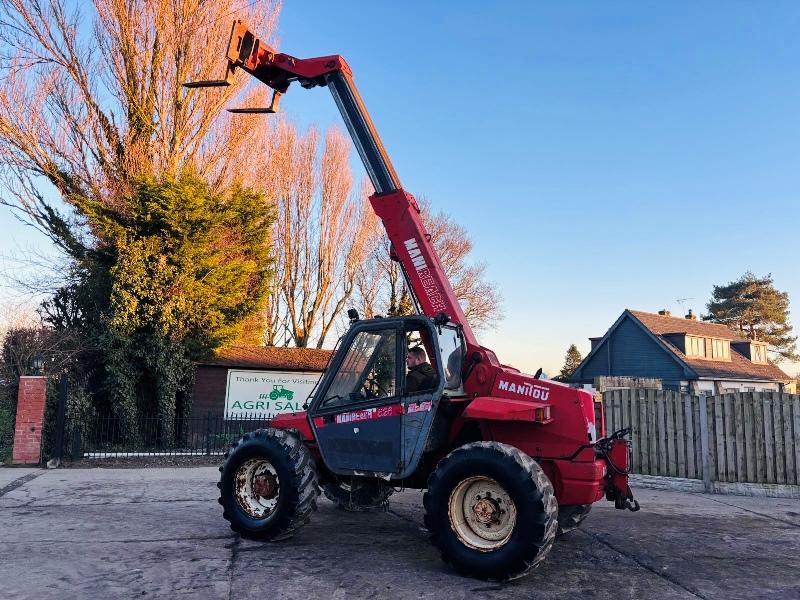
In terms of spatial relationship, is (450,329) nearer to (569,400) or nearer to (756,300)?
(569,400)

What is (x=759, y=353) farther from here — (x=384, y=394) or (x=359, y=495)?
(x=384, y=394)

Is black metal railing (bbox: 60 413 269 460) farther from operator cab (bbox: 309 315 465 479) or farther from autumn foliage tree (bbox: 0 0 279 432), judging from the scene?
operator cab (bbox: 309 315 465 479)

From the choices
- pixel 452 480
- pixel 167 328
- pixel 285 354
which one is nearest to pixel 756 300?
pixel 285 354

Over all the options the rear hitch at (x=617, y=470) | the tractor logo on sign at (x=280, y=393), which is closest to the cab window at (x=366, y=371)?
the rear hitch at (x=617, y=470)

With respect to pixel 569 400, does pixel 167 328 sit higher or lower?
higher

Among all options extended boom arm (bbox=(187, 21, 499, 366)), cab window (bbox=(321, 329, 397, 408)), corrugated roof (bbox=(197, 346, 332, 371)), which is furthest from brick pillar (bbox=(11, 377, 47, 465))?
cab window (bbox=(321, 329, 397, 408))

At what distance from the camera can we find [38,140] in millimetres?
16375

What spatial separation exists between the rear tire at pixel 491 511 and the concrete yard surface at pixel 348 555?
0.21 meters

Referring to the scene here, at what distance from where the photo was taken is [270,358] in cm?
1853

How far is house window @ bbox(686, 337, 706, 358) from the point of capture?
31922mm

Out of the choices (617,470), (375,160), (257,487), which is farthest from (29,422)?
(617,470)

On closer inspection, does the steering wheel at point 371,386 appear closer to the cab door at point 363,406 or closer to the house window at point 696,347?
the cab door at point 363,406

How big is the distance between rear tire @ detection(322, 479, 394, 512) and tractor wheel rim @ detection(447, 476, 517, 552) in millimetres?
1772

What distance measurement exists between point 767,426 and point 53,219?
59.1 ft
